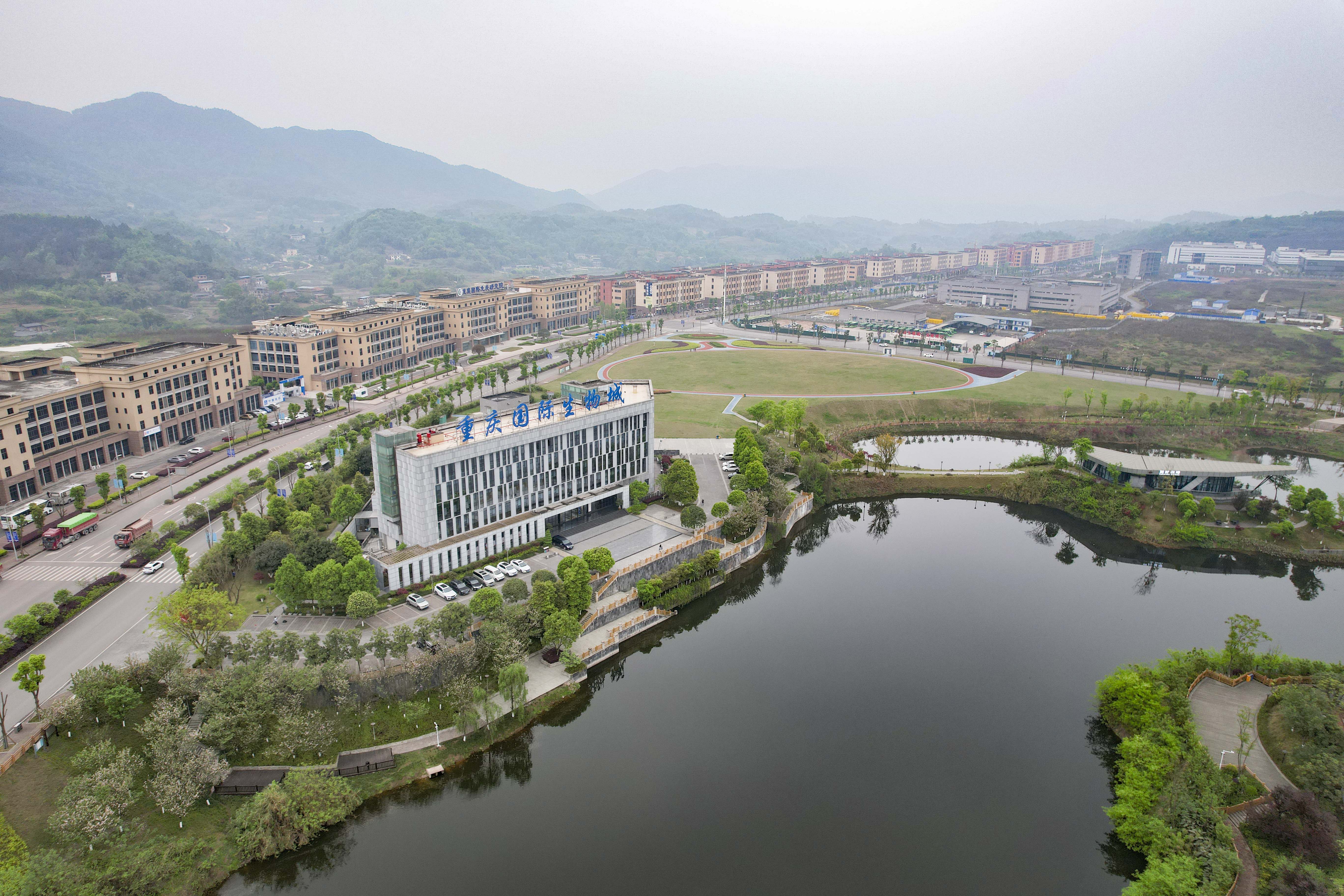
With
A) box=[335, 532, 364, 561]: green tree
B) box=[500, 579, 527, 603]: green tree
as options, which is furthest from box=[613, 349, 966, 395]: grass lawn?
box=[335, 532, 364, 561]: green tree

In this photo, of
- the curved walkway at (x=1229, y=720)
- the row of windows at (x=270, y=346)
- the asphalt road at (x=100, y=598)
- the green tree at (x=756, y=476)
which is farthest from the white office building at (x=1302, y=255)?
the asphalt road at (x=100, y=598)

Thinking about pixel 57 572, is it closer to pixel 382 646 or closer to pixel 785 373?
pixel 382 646

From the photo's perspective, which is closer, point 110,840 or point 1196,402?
point 110,840

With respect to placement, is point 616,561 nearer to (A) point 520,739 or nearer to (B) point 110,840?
(A) point 520,739

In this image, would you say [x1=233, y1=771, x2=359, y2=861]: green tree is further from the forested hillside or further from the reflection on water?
the forested hillside

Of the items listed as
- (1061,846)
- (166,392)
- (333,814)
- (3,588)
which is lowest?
(1061,846)

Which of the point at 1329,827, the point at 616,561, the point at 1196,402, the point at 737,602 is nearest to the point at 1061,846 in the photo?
the point at 1329,827
